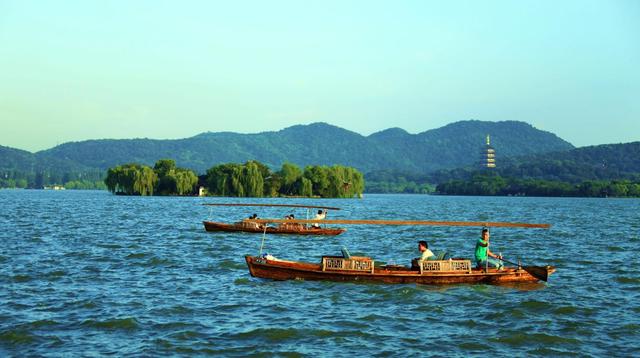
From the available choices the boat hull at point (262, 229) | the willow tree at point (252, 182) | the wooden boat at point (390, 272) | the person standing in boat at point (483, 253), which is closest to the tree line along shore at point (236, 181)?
the willow tree at point (252, 182)

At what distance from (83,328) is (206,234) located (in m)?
35.1

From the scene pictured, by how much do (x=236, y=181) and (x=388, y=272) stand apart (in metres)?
120

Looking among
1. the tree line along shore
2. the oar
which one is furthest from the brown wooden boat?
the tree line along shore

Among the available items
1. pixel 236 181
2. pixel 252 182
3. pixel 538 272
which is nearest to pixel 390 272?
pixel 538 272

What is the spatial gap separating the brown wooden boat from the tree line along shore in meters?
118

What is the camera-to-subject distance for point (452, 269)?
96.4 feet

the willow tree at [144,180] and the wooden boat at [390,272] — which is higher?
the willow tree at [144,180]

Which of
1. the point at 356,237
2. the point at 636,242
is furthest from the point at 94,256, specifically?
the point at 636,242

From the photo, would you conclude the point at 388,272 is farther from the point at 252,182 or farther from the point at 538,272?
the point at 252,182

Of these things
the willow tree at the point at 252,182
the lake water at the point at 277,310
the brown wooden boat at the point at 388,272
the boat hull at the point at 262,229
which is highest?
the willow tree at the point at 252,182

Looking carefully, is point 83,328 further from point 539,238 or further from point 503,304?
point 539,238

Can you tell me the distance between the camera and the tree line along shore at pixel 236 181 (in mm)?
148625

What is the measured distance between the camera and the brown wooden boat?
2909 centimetres

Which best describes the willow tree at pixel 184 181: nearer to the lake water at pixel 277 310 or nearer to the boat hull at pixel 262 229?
the boat hull at pixel 262 229
